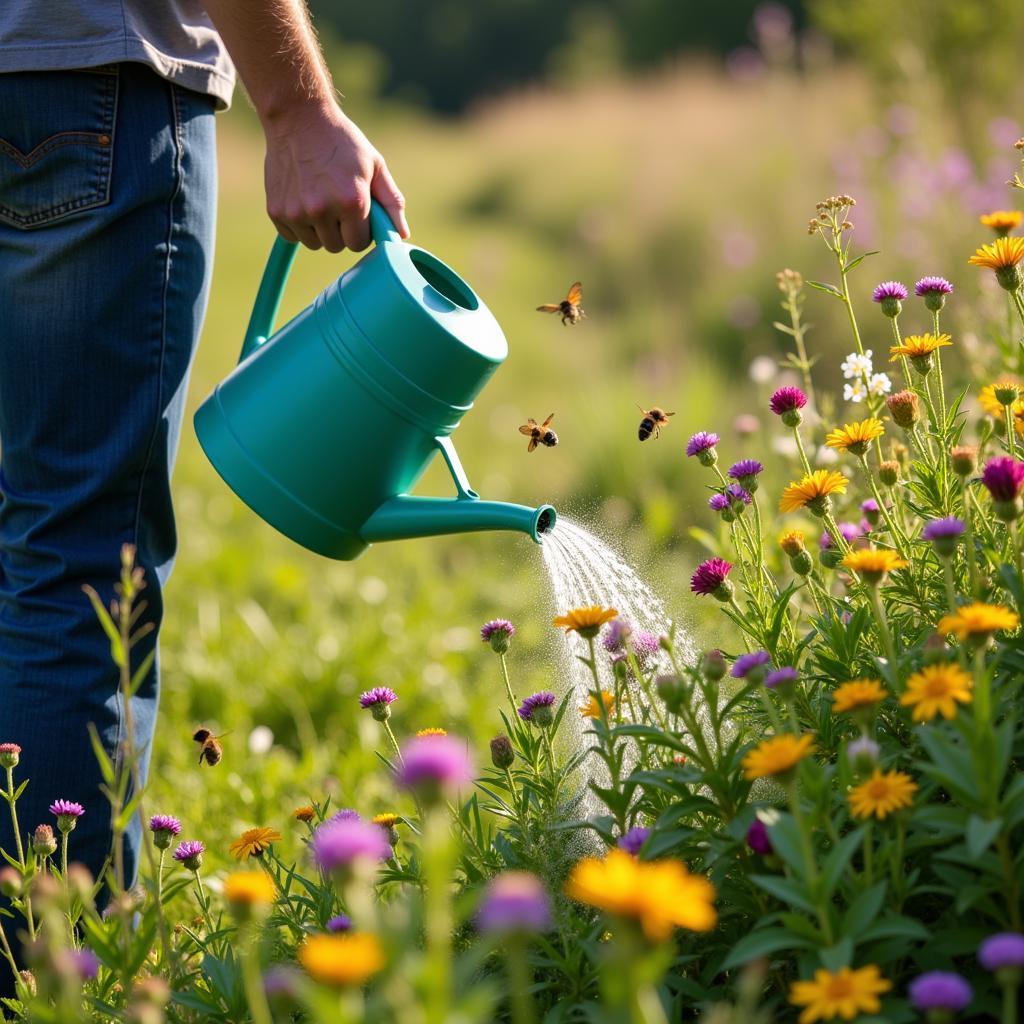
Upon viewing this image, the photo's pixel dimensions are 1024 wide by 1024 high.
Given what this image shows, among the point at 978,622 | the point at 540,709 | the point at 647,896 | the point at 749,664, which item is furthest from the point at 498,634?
the point at 647,896

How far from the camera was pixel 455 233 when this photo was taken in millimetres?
11695

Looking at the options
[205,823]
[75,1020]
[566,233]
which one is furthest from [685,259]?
[75,1020]

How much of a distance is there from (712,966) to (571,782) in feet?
1.39

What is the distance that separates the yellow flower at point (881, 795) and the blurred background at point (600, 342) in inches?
25.9

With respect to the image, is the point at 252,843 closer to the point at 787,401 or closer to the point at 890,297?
the point at 787,401

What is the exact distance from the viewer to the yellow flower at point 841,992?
96 centimetres

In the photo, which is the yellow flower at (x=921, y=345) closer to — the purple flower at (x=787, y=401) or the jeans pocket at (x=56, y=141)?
the purple flower at (x=787, y=401)

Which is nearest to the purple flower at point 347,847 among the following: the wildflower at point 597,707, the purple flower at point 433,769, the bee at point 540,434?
the purple flower at point 433,769

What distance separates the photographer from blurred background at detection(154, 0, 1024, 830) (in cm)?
293

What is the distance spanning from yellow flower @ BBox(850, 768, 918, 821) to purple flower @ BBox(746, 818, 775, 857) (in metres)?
0.08

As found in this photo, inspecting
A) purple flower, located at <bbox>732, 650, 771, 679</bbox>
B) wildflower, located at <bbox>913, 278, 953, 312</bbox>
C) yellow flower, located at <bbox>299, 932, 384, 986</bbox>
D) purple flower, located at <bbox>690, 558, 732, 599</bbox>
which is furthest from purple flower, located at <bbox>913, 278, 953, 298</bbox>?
yellow flower, located at <bbox>299, 932, 384, 986</bbox>

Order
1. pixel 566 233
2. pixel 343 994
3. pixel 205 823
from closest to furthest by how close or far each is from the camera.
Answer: pixel 343 994 < pixel 205 823 < pixel 566 233

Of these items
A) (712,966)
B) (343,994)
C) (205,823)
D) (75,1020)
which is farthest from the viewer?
(205,823)

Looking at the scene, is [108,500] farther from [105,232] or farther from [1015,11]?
[1015,11]
